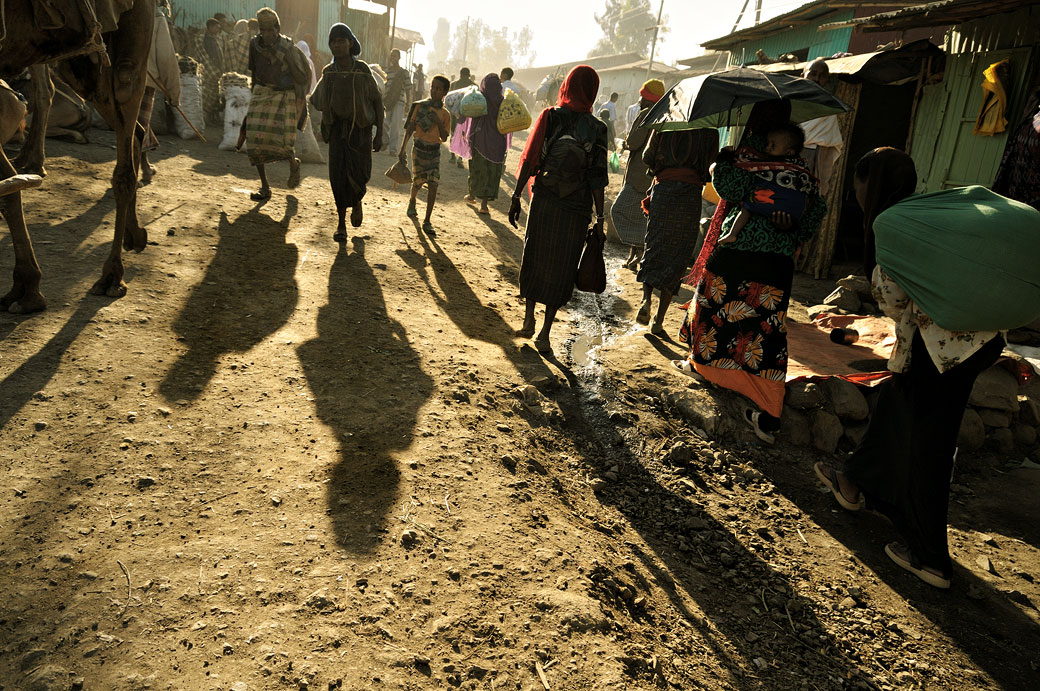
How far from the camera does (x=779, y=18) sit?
13305 mm

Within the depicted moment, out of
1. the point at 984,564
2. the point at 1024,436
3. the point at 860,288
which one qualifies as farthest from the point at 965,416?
the point at 860,288

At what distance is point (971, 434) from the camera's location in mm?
4273

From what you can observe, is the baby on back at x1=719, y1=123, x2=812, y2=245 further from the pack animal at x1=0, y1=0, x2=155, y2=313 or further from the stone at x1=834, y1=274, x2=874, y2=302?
the pack animal at x1=0, y1=0, x2=155, y2=313

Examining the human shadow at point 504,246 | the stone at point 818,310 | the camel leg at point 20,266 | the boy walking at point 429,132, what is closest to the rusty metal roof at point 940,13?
the stone at point 818,310

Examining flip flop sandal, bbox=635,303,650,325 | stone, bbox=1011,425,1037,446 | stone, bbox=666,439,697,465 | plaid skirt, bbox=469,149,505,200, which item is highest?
plaid skirt, bbox=469,149,505,200

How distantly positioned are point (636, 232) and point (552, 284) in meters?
2.75

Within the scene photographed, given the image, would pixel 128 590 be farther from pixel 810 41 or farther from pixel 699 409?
pixel 810 41

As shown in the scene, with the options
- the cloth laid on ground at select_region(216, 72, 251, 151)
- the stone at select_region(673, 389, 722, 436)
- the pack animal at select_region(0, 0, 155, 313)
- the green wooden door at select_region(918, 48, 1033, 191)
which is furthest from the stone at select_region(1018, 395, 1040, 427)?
the cloth laid on ground at select_region(216, 72, 251, 151)

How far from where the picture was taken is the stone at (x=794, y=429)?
4090 millimetres

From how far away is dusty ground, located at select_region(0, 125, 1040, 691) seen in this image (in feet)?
6.47

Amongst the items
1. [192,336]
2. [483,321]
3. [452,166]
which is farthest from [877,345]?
[452,166]

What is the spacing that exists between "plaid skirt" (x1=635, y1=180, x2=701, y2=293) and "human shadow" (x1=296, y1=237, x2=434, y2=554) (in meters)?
2.16

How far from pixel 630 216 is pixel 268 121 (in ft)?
13.0

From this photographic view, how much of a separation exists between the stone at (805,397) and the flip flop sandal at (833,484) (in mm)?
673
